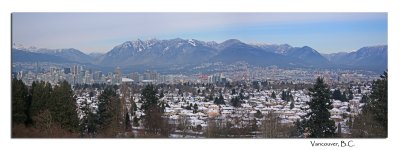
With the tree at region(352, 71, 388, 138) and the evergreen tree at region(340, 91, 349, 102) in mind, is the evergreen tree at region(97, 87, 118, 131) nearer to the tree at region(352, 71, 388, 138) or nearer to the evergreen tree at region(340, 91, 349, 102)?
the evergreen tree at region(340, 91, 349, 102)

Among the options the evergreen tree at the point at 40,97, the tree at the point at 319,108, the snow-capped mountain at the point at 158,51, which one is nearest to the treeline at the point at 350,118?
the tree at the point at 319,108

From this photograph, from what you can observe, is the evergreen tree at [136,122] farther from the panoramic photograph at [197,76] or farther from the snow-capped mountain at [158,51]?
the snow-capped mountain at [158,51]

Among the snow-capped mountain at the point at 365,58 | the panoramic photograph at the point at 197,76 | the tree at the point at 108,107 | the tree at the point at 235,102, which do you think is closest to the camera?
the snow-capped mountain at the point at 365,58

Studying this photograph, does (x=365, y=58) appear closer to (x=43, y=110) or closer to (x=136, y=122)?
(x=136, y=122)

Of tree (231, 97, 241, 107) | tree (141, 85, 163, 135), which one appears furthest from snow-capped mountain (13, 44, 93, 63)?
tree (231, 97, 241, 107)

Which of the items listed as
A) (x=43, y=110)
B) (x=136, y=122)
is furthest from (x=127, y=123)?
(x=43, y=110)
